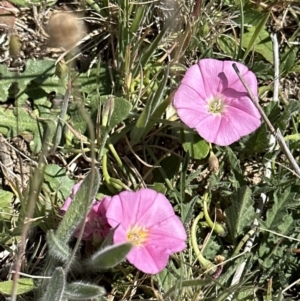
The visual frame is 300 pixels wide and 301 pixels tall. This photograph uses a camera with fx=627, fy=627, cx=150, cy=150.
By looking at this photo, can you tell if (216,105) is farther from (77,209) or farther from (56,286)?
(56,286)

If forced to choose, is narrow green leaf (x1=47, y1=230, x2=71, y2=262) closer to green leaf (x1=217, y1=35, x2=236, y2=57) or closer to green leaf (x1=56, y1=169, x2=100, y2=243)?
green leaf (x1=56, y1=169, x2=100, y2=243)

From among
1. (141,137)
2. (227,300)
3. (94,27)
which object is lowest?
(227,300)

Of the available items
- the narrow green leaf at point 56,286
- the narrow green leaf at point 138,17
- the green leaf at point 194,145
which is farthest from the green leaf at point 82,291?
the narrow green leaf at point 138,17

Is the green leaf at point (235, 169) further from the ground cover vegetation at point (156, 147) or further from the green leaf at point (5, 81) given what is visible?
the green leaf at point (5, 81)

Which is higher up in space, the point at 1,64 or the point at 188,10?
the point at 188,10

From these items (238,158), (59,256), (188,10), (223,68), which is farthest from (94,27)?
(59,256)

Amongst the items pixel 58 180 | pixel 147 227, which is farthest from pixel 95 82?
pixel 147 227

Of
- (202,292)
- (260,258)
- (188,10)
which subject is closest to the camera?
(202,292)

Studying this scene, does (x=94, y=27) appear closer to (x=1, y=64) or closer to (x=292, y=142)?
(x=1, y=64)
